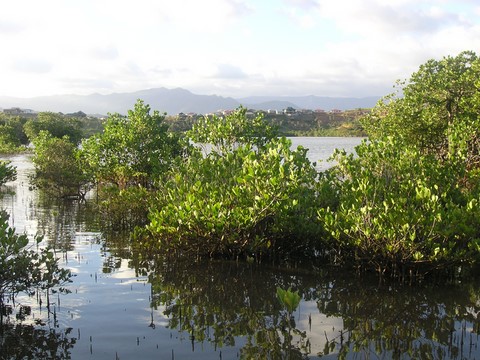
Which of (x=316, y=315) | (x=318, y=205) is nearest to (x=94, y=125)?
(x=318, y=205)

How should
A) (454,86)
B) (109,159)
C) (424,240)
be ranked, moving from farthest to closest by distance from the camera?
(109,159) → (454,86) → (424,240)

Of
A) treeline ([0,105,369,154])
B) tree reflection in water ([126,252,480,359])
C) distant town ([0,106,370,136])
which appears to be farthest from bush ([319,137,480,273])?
distant town ([0,106,370,136])

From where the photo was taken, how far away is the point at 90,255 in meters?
16.0

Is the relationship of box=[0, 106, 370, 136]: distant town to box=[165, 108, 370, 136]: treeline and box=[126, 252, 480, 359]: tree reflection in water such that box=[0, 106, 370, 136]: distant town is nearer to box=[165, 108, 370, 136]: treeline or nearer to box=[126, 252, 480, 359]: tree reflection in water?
box=[165, 108, 370, 136]: treeline

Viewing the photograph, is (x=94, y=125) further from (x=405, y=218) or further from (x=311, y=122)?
(x=405, y=218)

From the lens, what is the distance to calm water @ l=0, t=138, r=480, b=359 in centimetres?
898

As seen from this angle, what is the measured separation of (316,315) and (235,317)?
1.70 metres

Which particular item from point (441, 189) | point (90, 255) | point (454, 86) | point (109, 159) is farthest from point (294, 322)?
point (109, 159)

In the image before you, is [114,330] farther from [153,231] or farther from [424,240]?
[424,240]

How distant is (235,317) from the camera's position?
34.7 feet

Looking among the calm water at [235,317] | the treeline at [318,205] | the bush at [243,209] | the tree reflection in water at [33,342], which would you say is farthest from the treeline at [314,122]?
the tree reflection in water at [33,342]

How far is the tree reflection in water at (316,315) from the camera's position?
9.11 meters

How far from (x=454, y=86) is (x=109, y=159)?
17.1 metres

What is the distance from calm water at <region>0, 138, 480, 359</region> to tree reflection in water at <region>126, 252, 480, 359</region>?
0.07ft
